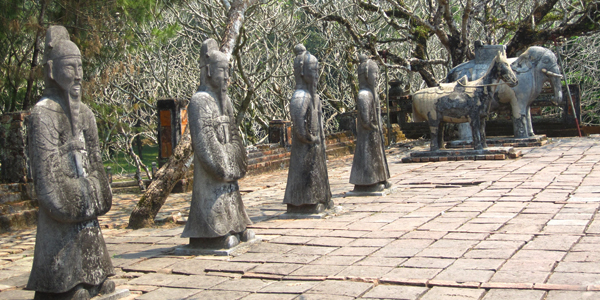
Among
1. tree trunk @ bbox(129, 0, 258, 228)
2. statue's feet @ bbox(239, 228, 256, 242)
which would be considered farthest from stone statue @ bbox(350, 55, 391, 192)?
statue's feet @ bbox(239, 228, 256, 242)

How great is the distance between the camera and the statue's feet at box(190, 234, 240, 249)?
5.59 metres

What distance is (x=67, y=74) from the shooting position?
4219 millimetres

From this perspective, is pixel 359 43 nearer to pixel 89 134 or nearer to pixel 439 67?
pixel 439 67

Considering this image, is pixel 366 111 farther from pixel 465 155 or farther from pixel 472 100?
pixel 465 155

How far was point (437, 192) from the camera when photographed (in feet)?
28.1

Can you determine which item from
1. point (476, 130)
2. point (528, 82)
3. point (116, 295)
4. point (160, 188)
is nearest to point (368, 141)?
point (160, 188)

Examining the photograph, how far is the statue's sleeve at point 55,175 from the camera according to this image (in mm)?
4047

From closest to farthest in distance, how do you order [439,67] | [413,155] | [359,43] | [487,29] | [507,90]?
[413,155]
[507,90]
[359,43]
[487,29]
[439,67]

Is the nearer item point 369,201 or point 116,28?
point 369,201

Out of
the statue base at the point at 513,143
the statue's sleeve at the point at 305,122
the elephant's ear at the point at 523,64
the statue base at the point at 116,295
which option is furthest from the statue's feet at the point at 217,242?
the elephant's ear at the point at 523,64

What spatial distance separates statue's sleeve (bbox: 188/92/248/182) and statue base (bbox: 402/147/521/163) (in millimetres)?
7370

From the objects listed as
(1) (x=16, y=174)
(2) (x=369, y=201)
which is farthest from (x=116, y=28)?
(2) (x=369, y=201)

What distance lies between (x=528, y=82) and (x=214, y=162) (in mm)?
10013

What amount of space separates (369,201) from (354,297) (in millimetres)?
4010
